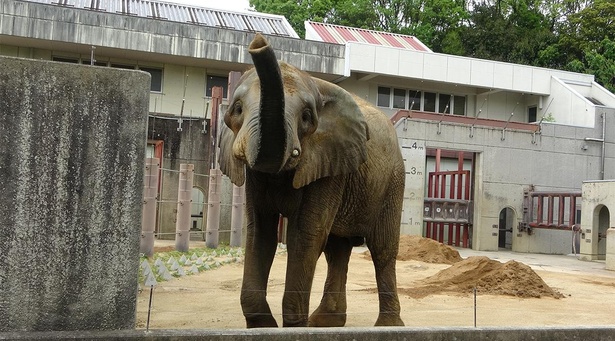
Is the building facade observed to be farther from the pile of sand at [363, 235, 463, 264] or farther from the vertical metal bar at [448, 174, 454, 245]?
the pile of sand at [363, 235, 463, 264]

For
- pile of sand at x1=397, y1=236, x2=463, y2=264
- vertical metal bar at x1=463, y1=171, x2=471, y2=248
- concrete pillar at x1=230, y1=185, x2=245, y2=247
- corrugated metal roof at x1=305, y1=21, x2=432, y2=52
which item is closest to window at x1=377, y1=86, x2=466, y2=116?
corrugated metal roof at x1=305, y1=21, x2=432, y2=52

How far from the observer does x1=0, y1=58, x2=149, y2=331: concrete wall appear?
407cm

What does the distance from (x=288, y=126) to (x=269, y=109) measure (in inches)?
11.0

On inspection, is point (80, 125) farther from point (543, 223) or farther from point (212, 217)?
point (543, 223)

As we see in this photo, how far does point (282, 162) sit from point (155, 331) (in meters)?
1.25

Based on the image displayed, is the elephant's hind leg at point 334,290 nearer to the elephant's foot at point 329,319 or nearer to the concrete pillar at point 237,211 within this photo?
the elephant's foot at point 329,319

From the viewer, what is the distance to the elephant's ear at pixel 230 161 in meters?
5.05

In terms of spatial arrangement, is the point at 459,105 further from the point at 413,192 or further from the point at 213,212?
the point at 213,212

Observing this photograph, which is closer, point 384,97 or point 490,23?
point 384,97

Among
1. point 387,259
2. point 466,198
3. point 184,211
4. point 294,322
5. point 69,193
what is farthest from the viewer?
point 466,198

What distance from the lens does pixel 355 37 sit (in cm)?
3438

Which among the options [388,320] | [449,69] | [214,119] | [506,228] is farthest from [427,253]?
[449,69]

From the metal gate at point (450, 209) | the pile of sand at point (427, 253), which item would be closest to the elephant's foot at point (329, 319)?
the pile of sand at point (427, 253)

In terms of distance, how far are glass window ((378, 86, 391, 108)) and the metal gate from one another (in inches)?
262
